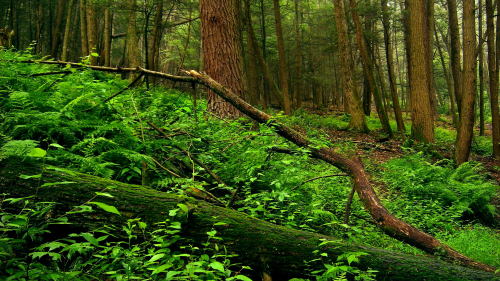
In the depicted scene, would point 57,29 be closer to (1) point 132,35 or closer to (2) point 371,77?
(1) point 132,35

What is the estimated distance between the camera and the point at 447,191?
6.53m

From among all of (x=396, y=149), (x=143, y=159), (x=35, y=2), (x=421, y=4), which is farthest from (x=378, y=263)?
(x=35, y=2)

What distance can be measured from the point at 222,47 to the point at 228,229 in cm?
513

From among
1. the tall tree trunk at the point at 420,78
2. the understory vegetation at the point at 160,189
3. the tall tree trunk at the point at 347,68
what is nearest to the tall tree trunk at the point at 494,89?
the tall tree trunk at the point at 420,78

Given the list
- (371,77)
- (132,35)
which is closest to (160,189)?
(132,35)

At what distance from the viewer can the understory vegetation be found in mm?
1787

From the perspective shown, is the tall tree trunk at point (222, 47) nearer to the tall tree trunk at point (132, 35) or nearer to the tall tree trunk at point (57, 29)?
the tall tree trunk at point (132, 35)

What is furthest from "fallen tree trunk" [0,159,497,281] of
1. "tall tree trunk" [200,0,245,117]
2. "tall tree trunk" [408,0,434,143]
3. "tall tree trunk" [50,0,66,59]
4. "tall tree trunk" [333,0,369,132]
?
"tall tree trunk" [50,0,66,59]

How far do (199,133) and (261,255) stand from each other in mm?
2764

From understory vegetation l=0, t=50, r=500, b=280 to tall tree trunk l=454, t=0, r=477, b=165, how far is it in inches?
118

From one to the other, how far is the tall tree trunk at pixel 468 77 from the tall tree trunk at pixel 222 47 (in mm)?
7089

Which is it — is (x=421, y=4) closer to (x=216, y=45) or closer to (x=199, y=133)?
(x=216, y=45)

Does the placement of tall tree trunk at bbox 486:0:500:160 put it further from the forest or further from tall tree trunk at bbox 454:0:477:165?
the forest

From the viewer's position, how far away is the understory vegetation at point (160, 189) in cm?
179
